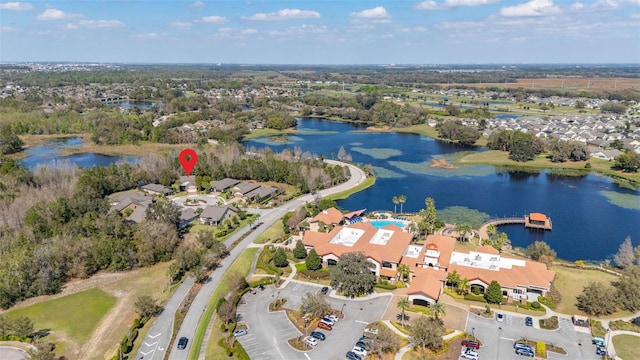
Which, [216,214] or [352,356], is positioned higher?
[216,214]

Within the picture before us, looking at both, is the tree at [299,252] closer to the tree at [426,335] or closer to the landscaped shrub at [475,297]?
the landscaped shrub at [475,297]

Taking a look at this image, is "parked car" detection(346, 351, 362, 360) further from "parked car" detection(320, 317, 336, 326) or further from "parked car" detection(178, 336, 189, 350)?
"parked car" detection(178, 336, 189, 350)

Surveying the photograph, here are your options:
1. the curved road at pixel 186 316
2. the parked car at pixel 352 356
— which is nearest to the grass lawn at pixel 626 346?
the parked car at pixel 352 356

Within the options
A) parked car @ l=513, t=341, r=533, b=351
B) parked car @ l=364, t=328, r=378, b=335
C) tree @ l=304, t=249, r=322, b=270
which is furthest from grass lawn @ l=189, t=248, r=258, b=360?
Answer: parked car @ l=513, t=341, r=533, b=351

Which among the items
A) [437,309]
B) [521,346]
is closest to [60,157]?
[437,309]

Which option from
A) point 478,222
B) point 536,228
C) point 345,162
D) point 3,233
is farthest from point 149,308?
point 345,162

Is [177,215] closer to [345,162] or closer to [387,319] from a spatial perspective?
[387,319]

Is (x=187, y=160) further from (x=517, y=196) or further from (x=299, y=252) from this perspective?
(x=517, y=196)
